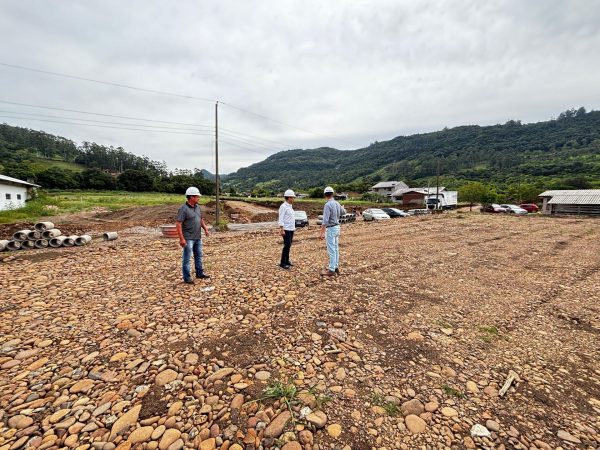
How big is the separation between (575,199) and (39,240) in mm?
58535

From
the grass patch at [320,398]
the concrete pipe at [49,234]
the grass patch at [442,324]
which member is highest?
the concrete pipe at [49,234]

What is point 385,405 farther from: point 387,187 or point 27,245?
point 387,187

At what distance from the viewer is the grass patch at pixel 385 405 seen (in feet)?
9.13

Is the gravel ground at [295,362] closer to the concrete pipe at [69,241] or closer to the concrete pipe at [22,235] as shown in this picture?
the concrete pipe at [69,241]

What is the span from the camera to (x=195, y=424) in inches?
102

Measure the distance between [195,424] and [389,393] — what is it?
2060 millimetres

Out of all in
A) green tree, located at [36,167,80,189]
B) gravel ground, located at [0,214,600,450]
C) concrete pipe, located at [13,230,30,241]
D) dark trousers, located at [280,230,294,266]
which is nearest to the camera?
gravel ground, located at [0,214,600,450]

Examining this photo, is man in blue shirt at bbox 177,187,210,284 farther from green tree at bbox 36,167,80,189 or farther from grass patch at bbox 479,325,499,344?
green tree at bbox 36,167,80,189

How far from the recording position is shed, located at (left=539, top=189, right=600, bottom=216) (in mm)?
38091

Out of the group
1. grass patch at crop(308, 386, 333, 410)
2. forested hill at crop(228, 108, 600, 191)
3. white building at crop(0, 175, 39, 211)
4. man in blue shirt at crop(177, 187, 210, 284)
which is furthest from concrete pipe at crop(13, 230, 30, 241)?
forested hill at crop(228, 108, 600, 191)

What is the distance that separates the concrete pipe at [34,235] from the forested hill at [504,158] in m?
92.6

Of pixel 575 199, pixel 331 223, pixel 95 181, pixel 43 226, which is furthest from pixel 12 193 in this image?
pixel 575 199

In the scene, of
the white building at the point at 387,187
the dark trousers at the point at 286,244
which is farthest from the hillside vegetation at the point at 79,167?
the dark trousers at the point at 286,244

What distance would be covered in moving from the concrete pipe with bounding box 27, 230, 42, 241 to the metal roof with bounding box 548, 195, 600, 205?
5805 cm
